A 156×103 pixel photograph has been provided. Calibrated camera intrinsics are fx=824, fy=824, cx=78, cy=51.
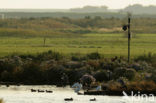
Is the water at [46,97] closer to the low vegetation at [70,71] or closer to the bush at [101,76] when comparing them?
the low vegetation at [70,71]

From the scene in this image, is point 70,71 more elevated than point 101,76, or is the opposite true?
point 70,71

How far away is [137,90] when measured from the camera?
61844 millimetres

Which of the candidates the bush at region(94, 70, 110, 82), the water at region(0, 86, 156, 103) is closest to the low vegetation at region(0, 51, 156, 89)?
the bush at region(94, 70, 110, 82)

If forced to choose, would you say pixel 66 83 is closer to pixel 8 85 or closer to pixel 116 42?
pixel 8 85

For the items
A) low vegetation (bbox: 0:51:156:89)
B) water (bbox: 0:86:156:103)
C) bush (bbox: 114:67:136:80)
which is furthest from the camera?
low vegetation (bbox: 0:51:156:89)

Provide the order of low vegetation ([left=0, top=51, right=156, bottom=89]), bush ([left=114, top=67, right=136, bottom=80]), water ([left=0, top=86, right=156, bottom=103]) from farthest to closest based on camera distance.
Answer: low vegetation ([left=0, top=51, right=156, bottom=89]), bush ([left=114, top=67, right=136, bottom=80]), water ([left=0, top=86, right=156, bottom=103])

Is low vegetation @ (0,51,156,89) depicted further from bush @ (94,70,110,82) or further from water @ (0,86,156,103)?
water @ (0,86,156,103)

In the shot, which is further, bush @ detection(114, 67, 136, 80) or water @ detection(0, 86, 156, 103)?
bush @ detection(114, 67, 136, 80)

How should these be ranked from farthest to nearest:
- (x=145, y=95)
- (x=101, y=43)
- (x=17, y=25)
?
(x=17, y=25) → (x=101, y=43) → (x=145, y=95)

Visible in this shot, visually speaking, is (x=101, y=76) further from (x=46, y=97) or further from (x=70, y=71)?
(x=46, y=97)

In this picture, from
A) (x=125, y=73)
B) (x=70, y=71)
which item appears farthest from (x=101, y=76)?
(x=70, y=71)

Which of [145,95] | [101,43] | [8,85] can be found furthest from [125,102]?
[101,43]

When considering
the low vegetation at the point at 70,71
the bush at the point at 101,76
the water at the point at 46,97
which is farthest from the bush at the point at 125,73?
the water at the point at 46,97

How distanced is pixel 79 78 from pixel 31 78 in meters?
4.19
